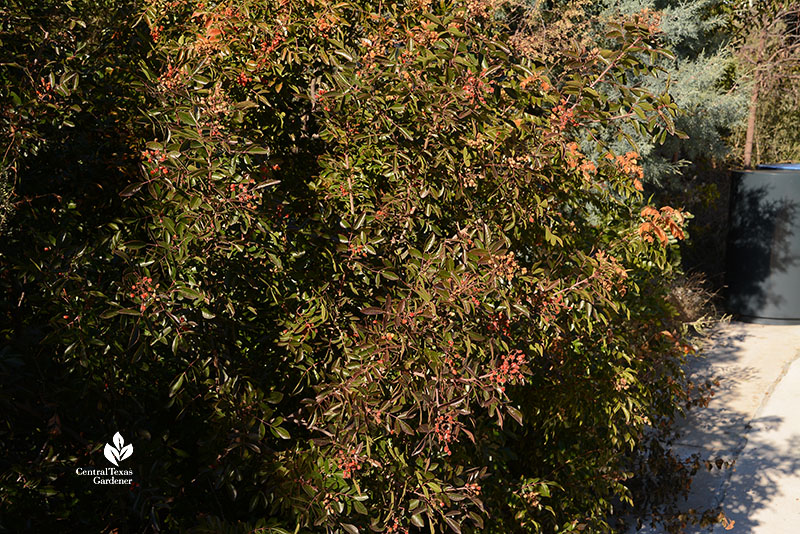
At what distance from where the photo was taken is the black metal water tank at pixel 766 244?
24.5 feet

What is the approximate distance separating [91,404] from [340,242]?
0.82 metres

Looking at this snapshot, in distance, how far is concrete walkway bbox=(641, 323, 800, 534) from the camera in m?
4.09

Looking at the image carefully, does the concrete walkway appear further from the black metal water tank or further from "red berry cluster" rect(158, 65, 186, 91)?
"red berry cluster" rect(158, 65, 186, 91)

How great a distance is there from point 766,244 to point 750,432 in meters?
3.10

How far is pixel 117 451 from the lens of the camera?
1978 millimetres

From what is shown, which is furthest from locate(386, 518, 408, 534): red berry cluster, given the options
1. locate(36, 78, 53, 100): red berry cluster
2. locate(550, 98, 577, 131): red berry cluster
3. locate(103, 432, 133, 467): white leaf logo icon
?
locate(36, 78, 53, 100): red berry cluster

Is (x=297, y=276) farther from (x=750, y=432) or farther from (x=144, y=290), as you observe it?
(x=750, y=432)

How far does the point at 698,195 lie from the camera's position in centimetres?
873

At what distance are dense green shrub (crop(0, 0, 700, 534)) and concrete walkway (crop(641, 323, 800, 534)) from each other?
190 centimetres

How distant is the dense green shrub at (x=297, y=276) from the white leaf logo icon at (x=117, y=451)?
0.09 feet

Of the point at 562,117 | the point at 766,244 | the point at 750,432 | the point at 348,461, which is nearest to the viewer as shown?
the point at 348,461

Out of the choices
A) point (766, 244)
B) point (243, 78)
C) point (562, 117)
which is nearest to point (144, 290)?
point (243, 78)

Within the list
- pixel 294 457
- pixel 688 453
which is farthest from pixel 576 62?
pixel 688 453

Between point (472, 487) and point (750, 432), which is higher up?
point (472, 487)
